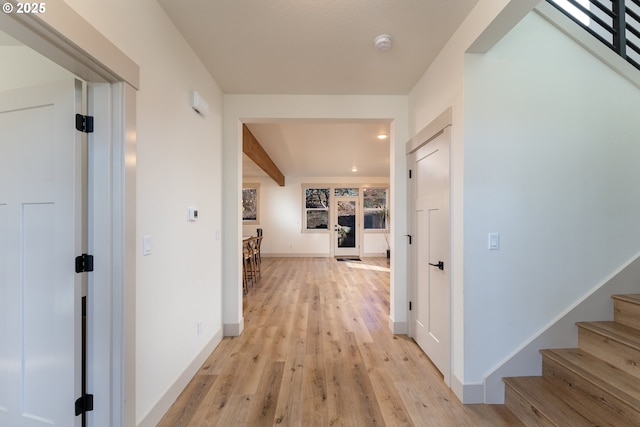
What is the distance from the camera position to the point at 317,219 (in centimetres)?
836

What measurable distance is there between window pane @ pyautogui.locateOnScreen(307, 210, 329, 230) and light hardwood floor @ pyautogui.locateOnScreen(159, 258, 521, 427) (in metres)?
4.86

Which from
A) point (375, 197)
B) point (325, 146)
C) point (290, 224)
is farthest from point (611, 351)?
point (290, 224)

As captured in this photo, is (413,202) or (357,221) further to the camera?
(357,221)

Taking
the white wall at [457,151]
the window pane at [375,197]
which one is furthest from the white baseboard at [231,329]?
the window pane at [375,197]

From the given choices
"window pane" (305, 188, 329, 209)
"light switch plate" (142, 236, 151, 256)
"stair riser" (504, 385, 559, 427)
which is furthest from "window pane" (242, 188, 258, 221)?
"stair riser" (504, 385, 559, 427)

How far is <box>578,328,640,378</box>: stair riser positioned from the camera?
143 cm

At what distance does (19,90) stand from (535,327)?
11.2 feet

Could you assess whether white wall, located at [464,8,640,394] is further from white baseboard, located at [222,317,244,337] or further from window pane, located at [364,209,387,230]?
window pane, located at [364,209,387,230]

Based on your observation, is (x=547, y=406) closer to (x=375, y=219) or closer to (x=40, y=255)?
(x=40, y=255)

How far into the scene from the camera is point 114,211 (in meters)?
1.27

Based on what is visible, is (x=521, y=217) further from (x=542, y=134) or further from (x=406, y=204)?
(x=406, y=204)

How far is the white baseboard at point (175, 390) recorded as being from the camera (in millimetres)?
1514

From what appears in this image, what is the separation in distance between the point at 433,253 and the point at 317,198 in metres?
6.31

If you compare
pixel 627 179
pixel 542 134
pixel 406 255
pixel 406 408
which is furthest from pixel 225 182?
pixel 627 179
